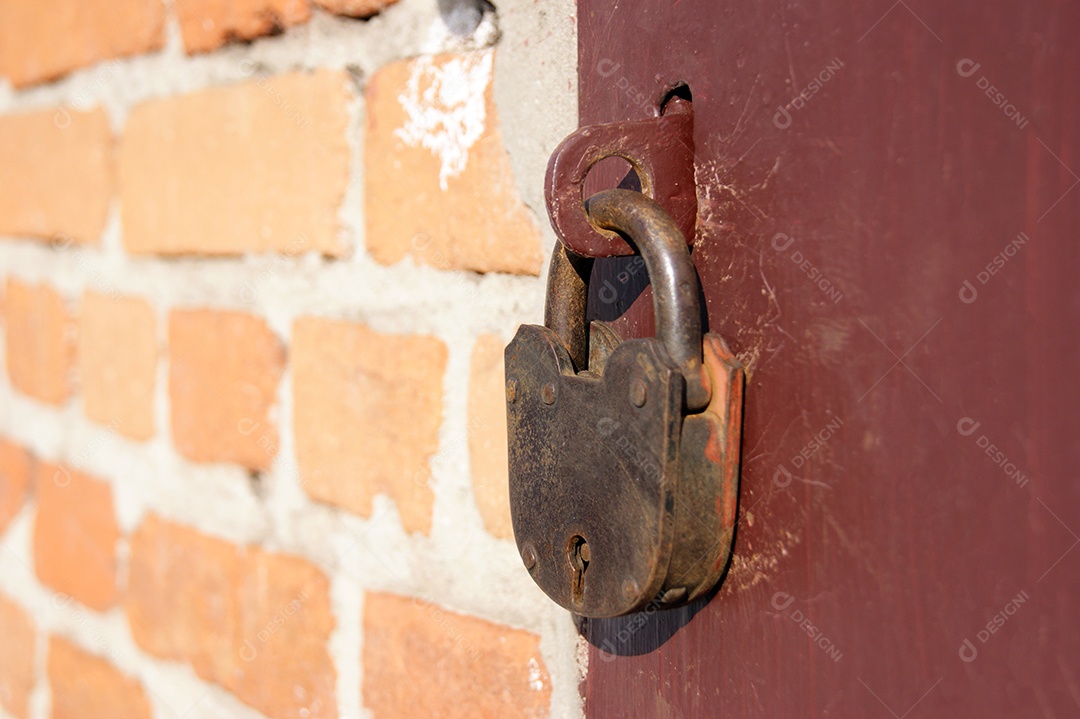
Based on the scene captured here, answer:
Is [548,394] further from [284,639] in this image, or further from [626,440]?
[284,639]

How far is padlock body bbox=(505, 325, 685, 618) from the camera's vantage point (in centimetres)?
36

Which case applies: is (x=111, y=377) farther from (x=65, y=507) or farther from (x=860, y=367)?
(x=860, y=367)

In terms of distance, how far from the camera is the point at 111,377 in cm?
92

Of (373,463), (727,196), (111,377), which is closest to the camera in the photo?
(727,196)

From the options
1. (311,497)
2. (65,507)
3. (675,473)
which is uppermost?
(675,473)

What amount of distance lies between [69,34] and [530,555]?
82cm

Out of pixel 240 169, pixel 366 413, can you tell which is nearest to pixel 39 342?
pixel 240 169

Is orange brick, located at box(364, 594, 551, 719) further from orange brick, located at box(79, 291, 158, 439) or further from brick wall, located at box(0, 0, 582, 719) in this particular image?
orange brick, located at box(79, 291, 158, 439)

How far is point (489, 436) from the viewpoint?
562 millimetres

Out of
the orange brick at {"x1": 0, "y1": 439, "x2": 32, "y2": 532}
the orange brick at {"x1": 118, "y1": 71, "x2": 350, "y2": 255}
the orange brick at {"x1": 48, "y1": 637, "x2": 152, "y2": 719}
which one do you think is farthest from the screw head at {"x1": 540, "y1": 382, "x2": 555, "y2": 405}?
the orange brick at {"x1": 0, "y1": 439, "x2": 32, "y2": 532}

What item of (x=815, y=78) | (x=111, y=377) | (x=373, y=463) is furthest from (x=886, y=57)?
(x=111, y=377)

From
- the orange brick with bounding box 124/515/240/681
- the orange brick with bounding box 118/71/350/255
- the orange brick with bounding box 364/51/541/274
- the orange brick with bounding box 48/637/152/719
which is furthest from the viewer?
the orange brick with bounding box 48/637/152/719

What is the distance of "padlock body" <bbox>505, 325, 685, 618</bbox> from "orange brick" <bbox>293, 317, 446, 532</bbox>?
16 cm

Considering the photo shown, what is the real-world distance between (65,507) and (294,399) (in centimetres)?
Result: 47
